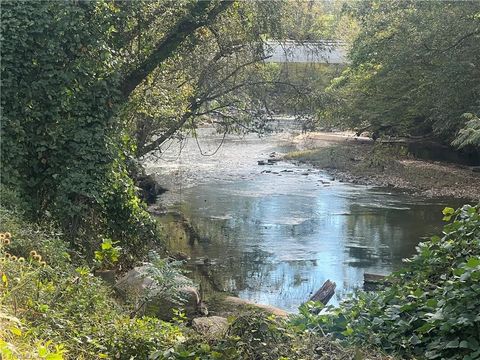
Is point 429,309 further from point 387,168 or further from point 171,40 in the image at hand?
point 387,168

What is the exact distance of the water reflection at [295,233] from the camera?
1098cm

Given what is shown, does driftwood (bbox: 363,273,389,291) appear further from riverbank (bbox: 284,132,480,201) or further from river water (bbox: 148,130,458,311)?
riverbank (bbox: 284,132,480,201)

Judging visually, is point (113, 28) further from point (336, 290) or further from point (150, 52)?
point (336, 290)

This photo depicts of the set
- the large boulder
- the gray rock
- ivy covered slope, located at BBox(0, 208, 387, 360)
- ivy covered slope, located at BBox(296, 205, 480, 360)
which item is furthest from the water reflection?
ivy covered slope, located at BBox(0, 208, 387, 360)

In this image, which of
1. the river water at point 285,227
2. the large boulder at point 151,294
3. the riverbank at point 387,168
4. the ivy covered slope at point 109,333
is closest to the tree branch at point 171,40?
the river water at point 285,227

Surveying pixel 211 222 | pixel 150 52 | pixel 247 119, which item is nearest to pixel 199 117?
pixel 247 119

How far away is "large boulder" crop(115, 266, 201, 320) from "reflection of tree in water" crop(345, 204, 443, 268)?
16.0 feet

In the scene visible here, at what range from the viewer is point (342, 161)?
26047 millimetres

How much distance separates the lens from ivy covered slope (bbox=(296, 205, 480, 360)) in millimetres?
4145

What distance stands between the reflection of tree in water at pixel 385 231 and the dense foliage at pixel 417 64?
2333 mm

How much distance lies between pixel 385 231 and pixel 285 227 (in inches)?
94.8

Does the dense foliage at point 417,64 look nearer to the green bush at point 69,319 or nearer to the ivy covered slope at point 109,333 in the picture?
the green bush at point 69,319

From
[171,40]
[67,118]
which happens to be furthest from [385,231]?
[67,118]

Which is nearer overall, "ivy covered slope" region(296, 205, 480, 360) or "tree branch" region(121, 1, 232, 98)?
"ivy covered slope" region(296, 205, 480, 360)
